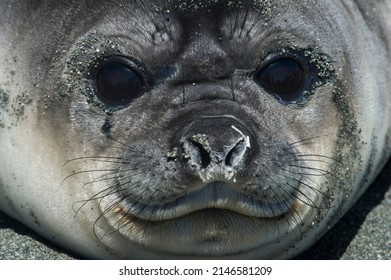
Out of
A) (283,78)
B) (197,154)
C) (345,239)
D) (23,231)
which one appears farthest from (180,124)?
(345,239)

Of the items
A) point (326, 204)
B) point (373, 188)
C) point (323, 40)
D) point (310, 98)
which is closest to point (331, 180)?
point (326, 204)

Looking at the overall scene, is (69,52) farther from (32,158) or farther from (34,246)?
(34,246)

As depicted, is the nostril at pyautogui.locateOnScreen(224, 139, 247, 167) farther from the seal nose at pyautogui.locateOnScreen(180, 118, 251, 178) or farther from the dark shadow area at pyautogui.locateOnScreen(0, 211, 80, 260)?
the dark shadow area at pyautogui.locateOnScreen(0, 211, 80, 260)

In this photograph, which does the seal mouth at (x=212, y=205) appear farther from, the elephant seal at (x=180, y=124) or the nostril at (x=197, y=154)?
the nostril at (x=197, y=154)

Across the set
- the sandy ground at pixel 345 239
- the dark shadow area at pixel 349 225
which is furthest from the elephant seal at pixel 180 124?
the dark shadow area at pixel 349 225

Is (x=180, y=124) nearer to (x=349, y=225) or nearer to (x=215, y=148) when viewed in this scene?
(x=215, y=148)
